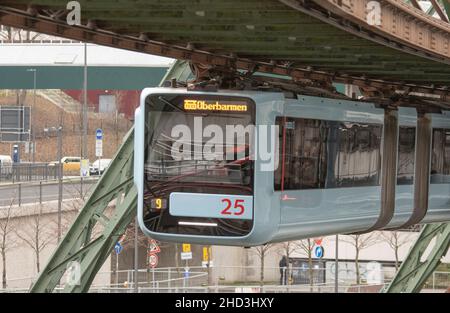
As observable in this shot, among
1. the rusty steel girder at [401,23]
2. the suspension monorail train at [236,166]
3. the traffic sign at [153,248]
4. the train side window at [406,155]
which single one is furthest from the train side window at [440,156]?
the traffic sign at [153,248]

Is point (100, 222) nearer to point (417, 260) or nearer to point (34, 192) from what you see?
point (417, 260)

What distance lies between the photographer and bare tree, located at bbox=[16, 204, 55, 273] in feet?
146

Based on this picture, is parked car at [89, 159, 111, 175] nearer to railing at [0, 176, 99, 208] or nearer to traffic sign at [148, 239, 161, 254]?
railing at [0, 176, 99, 208]

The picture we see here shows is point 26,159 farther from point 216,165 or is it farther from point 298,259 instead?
point 216,165

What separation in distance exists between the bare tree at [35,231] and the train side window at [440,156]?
71.4 feet

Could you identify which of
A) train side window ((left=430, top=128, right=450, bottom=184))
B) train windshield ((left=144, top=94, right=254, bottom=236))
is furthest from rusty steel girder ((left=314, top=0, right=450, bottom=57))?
train side window ((left=430, top=128, right=450, bottom=184))

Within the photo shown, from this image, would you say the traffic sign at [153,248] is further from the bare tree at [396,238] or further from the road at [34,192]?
the bare tree at [396,238]

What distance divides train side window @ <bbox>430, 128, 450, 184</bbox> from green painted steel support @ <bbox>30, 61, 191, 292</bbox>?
5004 millimetres

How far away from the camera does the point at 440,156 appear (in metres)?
24.0

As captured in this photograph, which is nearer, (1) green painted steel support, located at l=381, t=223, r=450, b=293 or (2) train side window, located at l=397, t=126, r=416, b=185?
(2) train side window, located at l=397, t=126, r=416, b=185

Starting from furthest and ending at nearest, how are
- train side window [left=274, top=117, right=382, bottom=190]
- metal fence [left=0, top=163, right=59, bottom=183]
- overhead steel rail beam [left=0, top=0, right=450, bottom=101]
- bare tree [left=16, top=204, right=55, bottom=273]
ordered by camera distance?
metal fence [left=0, top=163, right=59, bottom=183], bare tree [left=16, top=204, right=55, bottom=273], train side window [left=274, top=117, right=382, bottom=190], overhead steel rail beam [left=0, top=0, right=450, bottom=101]

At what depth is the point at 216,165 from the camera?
17.9m

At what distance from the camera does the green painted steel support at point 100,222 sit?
21328 mm
